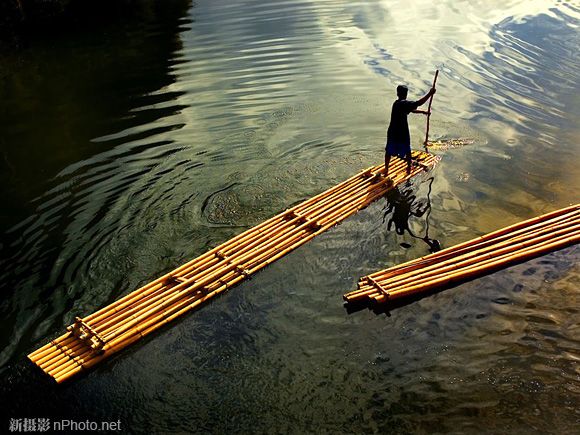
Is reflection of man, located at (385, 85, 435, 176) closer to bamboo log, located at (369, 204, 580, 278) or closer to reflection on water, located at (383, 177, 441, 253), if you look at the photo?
reflection on water, located at (383, 177, 441, 253)

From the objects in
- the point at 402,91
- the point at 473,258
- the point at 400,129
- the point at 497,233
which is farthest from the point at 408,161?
the point at 473,258

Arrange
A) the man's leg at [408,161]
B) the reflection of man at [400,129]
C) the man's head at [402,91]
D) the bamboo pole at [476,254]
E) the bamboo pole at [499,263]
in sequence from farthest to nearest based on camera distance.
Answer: the man's leg at [408,161] < the reflection of man at [400,129] < the man's head at [402,91] < the bamboo pole at [476,254] < the bamboo pole at [499,263]

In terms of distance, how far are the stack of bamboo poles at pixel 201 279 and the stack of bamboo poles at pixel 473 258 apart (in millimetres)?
2012

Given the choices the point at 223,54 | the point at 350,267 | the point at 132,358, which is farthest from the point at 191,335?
the point at 223,54

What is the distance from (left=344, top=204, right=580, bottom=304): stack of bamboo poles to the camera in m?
8.76

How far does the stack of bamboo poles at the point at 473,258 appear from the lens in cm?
876

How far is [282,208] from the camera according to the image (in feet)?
38.0

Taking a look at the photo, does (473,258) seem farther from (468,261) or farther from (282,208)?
(282,208)

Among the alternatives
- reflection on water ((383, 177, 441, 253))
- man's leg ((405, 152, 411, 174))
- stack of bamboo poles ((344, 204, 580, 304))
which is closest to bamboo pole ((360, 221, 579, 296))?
stack of bamboo poles ((344, 204, 580, 304))

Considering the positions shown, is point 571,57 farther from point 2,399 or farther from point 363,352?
point 2,399

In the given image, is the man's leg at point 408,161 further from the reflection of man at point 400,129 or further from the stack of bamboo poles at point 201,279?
the stack of bamboo poles at point 201,279

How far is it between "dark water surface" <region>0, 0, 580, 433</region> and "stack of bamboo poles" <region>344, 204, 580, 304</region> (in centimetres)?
30

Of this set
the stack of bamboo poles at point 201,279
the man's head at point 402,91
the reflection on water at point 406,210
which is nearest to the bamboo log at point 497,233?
the reflection on water at point 406,210

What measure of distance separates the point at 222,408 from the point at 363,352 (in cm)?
235
